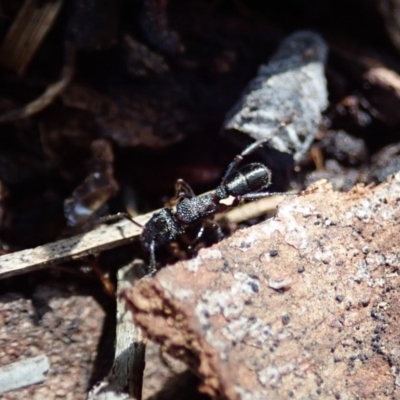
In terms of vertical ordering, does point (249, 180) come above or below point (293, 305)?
below

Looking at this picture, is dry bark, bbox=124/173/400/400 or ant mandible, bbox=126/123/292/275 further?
ant mandible, bbox=126/123/292/275

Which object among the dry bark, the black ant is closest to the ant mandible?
the black ant

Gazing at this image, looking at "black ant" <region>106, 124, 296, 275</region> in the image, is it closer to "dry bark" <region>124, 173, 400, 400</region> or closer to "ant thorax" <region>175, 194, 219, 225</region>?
"ant thorax" <region>175, 194, 219, 225</region>

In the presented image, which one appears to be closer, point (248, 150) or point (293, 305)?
point (293, 305)

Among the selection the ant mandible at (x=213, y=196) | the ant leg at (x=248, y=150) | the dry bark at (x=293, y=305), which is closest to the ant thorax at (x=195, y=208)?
the ant mandible at (x=213, y=196)

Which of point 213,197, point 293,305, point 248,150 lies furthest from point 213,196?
point 293,305

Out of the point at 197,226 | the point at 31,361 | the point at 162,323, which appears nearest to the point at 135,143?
the point at 197,226

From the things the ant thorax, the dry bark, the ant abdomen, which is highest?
the dry bark

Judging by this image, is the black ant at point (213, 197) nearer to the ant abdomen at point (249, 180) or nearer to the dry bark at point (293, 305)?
the ant abdomen at point (249, 180)

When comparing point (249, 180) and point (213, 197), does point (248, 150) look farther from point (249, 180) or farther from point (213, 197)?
point (213, 197)
